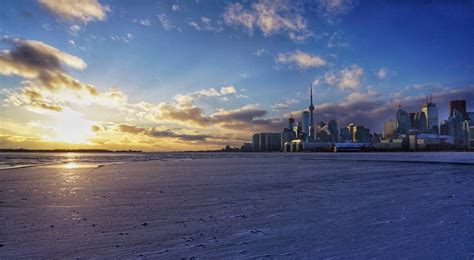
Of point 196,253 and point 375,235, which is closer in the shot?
point 196,253

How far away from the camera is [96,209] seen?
775 cm

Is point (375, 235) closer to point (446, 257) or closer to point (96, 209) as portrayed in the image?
point (446, 257)

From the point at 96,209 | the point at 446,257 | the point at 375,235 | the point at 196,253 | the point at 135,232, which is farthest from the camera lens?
the point at 96,209

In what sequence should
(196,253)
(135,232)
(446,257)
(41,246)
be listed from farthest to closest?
(135,232), (41,246), (196,253), (446,257)

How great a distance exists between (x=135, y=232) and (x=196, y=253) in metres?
1.74

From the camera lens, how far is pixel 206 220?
6.48 metres

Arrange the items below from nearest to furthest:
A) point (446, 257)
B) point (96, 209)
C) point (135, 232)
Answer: point (446, 257)
point (135, 232)
point (96, 209)

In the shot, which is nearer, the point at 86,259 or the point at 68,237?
the point at 86,259

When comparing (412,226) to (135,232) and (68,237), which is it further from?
(68,237)

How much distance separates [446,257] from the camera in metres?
4.02

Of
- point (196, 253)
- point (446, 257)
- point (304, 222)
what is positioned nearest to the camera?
point (446, 257)

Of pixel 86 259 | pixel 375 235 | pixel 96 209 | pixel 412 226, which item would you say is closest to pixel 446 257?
pixel 375 235

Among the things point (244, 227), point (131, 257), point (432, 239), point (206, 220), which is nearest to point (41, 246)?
point (131, 257)

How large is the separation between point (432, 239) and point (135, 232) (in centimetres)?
503
